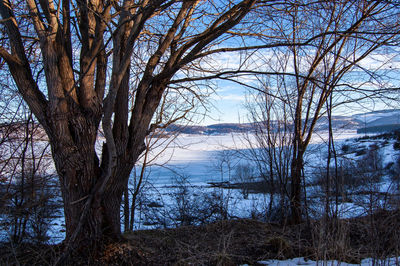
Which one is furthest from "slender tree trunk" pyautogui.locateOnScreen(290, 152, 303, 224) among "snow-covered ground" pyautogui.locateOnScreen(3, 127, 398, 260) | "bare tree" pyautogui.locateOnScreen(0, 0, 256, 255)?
"bare tree" pyautogui.locateOnScreen(0, 0, 256, 255)

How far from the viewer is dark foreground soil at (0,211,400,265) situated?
9.01ft

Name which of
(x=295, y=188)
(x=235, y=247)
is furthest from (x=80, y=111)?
(x=295, y=188)

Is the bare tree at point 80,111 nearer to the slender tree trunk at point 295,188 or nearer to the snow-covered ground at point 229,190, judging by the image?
the snow-covered ground at point 229,190

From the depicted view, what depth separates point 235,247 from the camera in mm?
3854

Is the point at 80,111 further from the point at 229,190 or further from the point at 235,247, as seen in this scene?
the point at 229,190

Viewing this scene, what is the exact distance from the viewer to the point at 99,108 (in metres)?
3.38

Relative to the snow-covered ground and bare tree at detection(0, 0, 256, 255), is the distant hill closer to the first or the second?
the snow-covered ground

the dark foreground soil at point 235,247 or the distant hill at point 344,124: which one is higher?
the distant hill at point 344,124

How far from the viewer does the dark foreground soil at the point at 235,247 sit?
275 cm

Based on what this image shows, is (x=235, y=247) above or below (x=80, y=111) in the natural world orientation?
below

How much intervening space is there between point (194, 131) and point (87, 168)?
22.6 ft

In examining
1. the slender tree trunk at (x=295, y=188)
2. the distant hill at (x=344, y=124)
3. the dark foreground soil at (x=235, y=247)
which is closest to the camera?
the dark foreground soil at (x=235, y=247)

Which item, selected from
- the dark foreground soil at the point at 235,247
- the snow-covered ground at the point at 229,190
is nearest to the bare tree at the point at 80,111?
the dark foreground soil at the point at 235,247

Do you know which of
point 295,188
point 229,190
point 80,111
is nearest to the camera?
point 80,111
